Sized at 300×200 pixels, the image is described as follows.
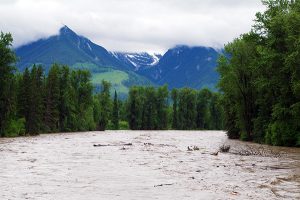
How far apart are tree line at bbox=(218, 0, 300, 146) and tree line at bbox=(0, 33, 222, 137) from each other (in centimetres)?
1145

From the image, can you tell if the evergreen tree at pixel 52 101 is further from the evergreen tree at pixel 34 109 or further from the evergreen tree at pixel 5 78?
the evergreen tree at pixel 5 78

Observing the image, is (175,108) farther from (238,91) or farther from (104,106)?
(238,91)

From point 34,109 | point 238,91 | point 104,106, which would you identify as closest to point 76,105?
point 34,109

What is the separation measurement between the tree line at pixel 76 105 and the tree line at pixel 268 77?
11449 millimetres

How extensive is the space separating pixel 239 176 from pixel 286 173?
10.7 ft

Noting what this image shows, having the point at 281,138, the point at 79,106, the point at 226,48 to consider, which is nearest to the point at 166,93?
the point at 79,106

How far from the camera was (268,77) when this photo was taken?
57.9 m

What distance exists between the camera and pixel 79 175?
2538 cm

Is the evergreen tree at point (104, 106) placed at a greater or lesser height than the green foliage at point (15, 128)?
greater

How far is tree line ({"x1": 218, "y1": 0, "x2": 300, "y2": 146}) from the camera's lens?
51.1 m

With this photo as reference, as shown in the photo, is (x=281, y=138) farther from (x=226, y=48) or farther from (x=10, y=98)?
(x=10, y=98)

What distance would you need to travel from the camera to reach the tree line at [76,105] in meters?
82.7

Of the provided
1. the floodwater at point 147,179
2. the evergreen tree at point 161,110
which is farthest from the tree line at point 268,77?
the evergreen tree at point 161,110

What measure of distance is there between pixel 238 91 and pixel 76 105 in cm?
6569
